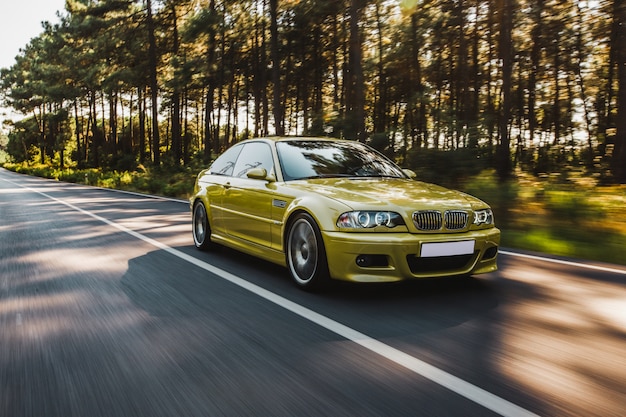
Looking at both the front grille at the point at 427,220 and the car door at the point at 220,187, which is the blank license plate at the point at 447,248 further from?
the car door at the point at 220,187

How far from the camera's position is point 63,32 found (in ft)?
127

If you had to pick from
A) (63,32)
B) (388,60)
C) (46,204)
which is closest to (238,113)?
(63,32)

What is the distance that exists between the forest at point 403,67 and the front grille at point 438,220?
8081mm

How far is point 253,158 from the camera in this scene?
261 inches

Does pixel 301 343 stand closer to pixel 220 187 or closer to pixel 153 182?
pixel 220 187

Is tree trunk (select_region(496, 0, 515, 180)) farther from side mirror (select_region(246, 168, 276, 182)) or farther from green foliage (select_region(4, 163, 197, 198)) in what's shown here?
side mirror (select_region(246, 168, 276, 182))

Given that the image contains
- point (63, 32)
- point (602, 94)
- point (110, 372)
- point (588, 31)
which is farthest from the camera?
point (63, 32)

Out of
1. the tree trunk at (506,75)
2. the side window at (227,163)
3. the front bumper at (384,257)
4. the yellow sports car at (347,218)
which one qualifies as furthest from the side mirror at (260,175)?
the tree trunk at (506,75)

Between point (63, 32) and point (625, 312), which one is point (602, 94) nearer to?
point (625, 312)

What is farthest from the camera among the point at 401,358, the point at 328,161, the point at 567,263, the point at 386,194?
the point at 567,263

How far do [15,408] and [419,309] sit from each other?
9.56 ft

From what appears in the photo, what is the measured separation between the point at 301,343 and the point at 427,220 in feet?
5.55

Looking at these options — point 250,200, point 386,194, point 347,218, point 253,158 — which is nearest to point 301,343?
point 347,218

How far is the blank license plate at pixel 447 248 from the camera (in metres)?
4.61
